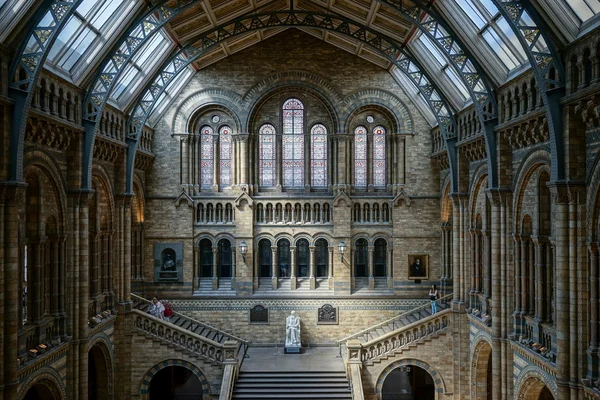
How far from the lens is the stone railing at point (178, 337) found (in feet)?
84.5

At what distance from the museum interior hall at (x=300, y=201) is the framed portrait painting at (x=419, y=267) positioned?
0.12m

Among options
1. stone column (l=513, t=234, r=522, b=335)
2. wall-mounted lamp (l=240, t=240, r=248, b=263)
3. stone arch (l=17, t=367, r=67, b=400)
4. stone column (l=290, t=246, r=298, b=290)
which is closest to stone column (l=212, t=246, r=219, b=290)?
wall-mounted lamp (l=240, t=240, r=248, b=263)

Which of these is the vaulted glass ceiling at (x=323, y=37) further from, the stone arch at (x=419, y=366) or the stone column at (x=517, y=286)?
the stone arch at (x=419, y=366)

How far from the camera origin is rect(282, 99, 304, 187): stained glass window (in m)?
31.8

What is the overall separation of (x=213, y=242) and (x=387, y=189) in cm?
1006

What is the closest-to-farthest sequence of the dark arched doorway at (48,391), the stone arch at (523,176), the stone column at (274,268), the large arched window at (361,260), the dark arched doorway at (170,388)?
the stone arch at (523,176) < the dark arched doorway at (48,391) < the dark arched doorway at (170,388) < the stone column at (274,268) < the large arched window at (361,260)

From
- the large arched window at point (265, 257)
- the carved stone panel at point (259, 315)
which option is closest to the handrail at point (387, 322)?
the carved stone panel at point (259, 315)

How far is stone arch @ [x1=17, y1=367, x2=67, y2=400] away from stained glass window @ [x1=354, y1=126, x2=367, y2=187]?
18.4 meters

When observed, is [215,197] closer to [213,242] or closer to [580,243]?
[213,242]

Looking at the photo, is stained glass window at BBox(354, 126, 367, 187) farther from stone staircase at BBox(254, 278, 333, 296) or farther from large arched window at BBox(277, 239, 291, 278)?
stone staircase at BBox(254, 278, 333, 296)

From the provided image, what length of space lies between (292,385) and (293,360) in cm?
286

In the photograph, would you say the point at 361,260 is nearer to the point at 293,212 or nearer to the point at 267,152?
the point at 293,212

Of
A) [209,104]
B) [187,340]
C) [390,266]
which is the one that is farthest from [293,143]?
[187,340]

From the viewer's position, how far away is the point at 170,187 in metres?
31.2
